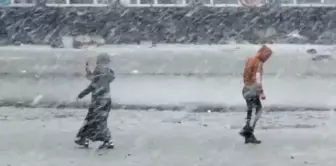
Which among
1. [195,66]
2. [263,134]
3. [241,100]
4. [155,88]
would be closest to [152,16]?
[195,66]

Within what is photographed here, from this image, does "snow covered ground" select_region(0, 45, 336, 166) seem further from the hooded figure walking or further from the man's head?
the man's head

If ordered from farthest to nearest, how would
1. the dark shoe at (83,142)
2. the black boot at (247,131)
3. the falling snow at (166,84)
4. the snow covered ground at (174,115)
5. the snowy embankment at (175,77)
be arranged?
1. the snowy embankment at (175,77)
2. the black boot at (247,131)
3. the dark shoe at (83,142)
4. the falling snow at (166,84)
5. the snow covered ground at (174,115)

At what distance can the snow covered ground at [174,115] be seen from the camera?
31.3 ft

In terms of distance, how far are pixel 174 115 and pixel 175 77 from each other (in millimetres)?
5636

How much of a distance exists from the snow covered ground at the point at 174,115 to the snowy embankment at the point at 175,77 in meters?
0.02

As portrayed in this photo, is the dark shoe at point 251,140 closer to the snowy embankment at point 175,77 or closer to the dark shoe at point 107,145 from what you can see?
the dark shoe at point 107,145

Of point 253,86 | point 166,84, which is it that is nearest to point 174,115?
point 253,86

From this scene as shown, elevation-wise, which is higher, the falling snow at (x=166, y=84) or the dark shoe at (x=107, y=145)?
the dark shoe at (x=107, y=145)

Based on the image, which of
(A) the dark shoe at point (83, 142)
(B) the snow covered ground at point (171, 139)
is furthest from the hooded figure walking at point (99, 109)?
(B) the snow covered ground at point (171, 139)

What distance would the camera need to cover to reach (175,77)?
61.2 ft

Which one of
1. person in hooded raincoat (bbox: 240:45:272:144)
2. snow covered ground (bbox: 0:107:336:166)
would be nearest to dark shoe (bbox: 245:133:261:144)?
person in hooded raincoat (bbox: 240:45:272:144)

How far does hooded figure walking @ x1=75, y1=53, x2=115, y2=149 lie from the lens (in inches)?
391

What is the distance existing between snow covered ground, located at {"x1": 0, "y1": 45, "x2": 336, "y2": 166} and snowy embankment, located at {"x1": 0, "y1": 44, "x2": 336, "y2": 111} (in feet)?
0.08

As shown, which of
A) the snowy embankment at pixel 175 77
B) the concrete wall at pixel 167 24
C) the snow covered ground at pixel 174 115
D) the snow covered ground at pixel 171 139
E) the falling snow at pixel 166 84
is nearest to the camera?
the snow covered ground at pixel 171 139
